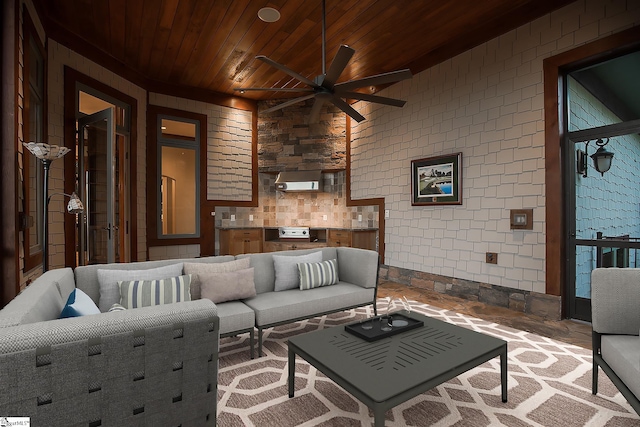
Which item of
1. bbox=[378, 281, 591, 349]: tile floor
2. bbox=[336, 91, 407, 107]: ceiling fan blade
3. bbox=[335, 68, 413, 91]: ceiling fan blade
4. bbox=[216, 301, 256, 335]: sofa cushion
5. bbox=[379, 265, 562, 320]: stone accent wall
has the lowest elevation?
bbox=[378, 281, 591, 349]: tile floor

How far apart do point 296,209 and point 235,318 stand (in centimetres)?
440

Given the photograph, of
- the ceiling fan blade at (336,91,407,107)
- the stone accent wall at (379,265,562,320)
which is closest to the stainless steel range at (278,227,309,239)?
the stone accent wall at (379,265,562,320)

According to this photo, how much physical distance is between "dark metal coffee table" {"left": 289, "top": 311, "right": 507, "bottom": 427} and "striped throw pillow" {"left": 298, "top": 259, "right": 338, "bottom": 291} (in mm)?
1058

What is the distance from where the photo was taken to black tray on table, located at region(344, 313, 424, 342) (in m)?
1.96

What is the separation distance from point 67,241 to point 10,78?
2226 mm

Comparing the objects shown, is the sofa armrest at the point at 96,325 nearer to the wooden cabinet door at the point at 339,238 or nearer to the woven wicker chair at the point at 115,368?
the woven wicker chair at the point at 115,368

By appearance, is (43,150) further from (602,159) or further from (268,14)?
(602,159)

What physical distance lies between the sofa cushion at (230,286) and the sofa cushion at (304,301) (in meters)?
0.10

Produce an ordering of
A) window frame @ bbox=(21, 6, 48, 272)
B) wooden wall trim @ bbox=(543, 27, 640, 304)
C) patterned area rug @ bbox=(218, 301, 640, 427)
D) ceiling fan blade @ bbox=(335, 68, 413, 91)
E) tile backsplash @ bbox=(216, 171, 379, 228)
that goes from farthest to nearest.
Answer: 1. tile backsplash @ bbox=(216, 171, 379, 228)
2. wooden wall trim @ bbox=(543, 27, 640, 304)
3. ceiling fan blade @ bbox=(335, 68, 413, 91)
4. window frame @ bbox=(21, 6, 48, 272)
5. patterned area rug @ bbox=(218, 301, 640, 427)

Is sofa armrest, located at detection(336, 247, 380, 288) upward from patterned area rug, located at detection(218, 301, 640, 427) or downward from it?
upward

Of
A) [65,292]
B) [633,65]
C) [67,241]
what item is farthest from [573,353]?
[67,241]

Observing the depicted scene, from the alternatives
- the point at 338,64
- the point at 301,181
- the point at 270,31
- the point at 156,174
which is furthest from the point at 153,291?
the point at 301,181

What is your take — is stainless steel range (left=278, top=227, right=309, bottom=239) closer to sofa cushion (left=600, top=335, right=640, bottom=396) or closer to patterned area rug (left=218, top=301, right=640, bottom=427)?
patterned area rug (left=218, top=301, right=640, bottom=427)

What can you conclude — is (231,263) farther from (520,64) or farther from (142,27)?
(520,64)
